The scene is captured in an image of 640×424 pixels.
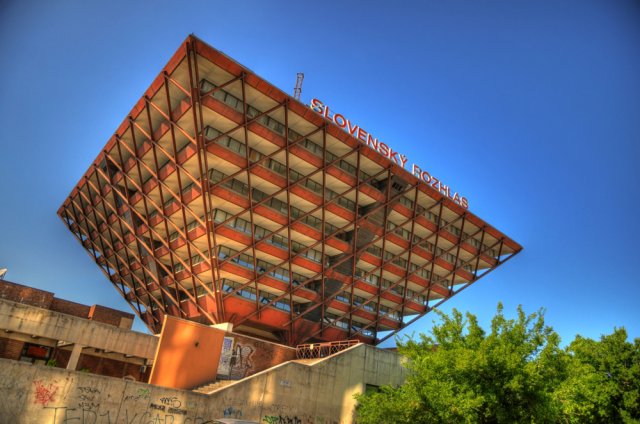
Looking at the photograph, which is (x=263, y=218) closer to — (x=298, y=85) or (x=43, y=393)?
(x=298, y=85)

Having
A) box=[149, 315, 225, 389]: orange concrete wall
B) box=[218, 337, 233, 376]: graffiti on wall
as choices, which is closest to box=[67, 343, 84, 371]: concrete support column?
box=[149, 315, 225, 389]: orange concrete wall

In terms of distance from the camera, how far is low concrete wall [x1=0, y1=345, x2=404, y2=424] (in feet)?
69.1

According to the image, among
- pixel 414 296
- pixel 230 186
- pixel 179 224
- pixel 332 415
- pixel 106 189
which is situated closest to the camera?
pixel 332 415

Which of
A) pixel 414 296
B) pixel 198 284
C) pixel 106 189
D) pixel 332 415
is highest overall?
pixel 106 189

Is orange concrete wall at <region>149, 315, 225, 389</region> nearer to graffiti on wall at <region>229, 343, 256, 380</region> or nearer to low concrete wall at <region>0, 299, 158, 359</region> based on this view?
graffiti on wall at <region>229, 343, 256, 380</region>

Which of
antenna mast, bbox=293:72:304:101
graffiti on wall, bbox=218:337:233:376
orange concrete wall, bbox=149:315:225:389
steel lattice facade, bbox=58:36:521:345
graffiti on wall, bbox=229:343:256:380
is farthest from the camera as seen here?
antenna mast, bbox=293:72:304:101

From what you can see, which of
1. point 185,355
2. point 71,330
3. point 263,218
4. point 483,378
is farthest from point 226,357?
point 483,378

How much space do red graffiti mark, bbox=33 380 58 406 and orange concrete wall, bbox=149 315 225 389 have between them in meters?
7.45

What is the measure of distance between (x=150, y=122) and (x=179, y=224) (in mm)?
13226

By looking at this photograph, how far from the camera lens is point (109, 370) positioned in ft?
132

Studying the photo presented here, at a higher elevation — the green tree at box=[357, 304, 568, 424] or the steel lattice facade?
the steel lattice facade

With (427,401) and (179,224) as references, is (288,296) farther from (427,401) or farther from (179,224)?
(427,401)

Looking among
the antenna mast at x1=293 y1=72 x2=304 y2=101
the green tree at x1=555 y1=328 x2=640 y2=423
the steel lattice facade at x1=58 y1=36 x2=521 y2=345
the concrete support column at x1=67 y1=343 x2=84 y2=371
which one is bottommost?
the concrete support column at x1=67 y1=343 x2=84 y2=371

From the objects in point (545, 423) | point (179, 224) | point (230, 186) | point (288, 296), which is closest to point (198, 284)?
point (179, 224)
